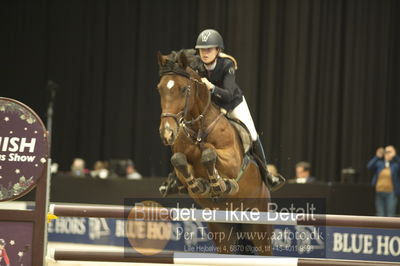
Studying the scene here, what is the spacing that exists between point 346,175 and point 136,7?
625 centimetres

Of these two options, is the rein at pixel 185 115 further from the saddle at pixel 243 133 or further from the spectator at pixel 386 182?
the spectator at pixel 386 182

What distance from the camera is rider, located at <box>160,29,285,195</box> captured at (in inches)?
183

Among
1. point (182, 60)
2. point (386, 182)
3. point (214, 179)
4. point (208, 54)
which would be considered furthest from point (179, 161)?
point (386, 182)

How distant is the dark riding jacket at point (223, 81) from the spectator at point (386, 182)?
414 cm

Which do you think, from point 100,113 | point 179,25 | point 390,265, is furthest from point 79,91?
point 390,265

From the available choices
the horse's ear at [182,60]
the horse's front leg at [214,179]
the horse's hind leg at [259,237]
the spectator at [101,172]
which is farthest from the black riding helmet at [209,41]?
the spectator at [101,172]

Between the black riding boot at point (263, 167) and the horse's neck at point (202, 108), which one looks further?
the black riding boot at point (263, 167)

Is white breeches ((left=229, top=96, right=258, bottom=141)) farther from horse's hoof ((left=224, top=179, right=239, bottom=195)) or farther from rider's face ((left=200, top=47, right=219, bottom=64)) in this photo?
horse's hoof ((left=224, top=179, right=239, bottom=195))

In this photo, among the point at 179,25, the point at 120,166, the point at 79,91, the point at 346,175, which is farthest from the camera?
the point at 79,91

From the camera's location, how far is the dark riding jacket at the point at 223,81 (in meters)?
4.61

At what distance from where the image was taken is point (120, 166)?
11156 mm

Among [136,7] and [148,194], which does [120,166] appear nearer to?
[148,194]

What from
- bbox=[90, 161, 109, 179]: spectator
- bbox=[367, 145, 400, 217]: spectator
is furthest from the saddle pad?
bbox=[90, 161, 109, 179]: spectator

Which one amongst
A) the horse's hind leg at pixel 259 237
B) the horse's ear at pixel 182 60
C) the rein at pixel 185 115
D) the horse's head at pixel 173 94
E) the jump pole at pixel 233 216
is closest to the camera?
the jump pole at pixel 233 216
